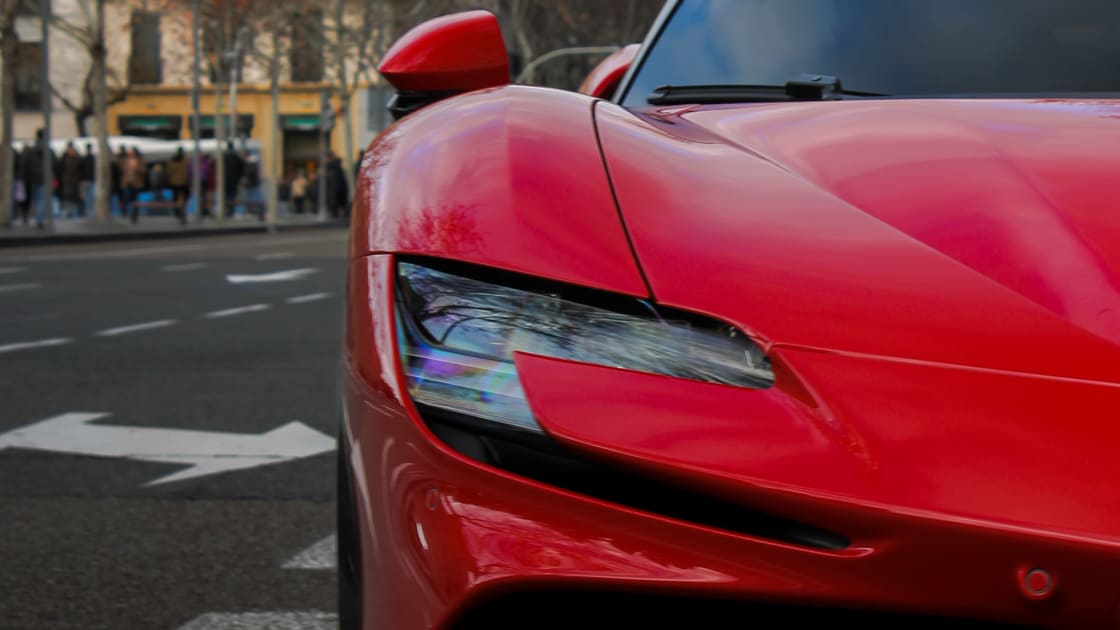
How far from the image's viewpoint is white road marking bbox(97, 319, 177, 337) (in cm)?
1041

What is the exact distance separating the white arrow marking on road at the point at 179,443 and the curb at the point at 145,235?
22.0 m

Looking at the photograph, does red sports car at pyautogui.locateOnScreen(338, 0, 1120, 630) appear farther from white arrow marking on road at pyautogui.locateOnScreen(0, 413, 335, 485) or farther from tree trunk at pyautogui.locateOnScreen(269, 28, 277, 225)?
tree trunk at pyautogui.locateOnScreen(269, 28, 277, 225)

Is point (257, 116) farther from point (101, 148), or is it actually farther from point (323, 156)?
A: point (101, 148)

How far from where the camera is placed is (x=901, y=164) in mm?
1986

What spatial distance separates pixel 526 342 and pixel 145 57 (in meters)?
73.1

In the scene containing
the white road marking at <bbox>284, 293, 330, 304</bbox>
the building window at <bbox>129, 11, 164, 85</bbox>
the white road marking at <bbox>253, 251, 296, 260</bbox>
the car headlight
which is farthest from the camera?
the building window at <bbox>129, 11, 164, 85</bbox>

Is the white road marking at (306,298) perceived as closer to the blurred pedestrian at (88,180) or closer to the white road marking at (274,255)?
the white road marking at (274,255)

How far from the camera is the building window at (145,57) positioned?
70.4 metres

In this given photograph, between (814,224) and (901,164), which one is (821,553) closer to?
(814,224)

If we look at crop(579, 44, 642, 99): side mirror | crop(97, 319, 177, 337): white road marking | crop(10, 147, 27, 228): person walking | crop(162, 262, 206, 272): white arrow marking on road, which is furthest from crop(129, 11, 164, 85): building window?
crop(579, 44, 642, 99): side mirror

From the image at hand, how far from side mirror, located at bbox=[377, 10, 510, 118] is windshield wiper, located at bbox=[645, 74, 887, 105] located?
0.93 ft

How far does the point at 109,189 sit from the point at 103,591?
126 ft

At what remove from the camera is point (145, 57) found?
71812 millimetres

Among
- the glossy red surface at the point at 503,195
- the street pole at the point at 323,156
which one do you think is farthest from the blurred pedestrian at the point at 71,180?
the glossy red surface at the point at 503,195
